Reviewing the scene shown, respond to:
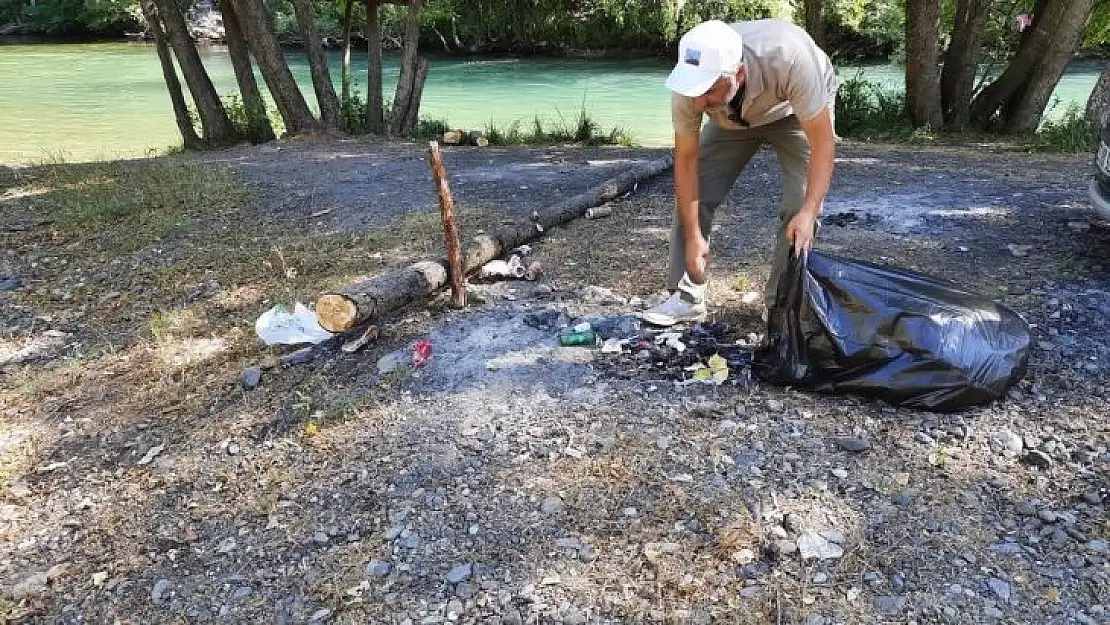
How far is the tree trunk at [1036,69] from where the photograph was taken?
28.1ft

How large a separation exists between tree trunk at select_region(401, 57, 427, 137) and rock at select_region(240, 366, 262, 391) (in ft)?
24.6

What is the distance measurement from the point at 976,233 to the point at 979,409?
7.60 feet

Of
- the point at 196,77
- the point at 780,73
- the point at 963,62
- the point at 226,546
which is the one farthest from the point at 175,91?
the point at 963,62

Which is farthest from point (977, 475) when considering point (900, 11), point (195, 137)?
point (900, 11)

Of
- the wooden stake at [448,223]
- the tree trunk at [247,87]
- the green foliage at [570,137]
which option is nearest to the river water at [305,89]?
the green foliage at [570,137]

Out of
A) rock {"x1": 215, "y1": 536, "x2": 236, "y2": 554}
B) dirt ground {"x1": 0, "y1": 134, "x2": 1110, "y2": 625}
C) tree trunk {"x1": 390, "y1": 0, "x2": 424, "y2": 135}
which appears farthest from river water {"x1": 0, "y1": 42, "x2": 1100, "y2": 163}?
rock {"x1": 215, "y1": 536, "x2": 236, "y2": 554}

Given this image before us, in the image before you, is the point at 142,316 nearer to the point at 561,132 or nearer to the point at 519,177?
the point at 519,177

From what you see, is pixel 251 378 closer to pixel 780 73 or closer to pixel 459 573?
pixel 459 573

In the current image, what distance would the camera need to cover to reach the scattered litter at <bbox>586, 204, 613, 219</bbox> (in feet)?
18.2

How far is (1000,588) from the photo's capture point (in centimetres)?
212

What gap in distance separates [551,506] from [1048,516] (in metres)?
1.50

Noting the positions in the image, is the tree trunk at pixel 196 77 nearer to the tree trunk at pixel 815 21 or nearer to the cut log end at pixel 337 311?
the cut log end at pixel 337 311

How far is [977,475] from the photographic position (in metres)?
2.54

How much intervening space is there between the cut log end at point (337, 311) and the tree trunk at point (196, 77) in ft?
23.9
